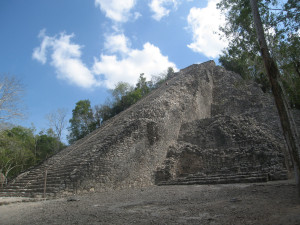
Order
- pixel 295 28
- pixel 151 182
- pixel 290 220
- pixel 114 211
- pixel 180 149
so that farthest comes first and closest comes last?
pixel 180 149 < pixel 151 182 < pixel 295 28 < pixel 114 211 < pixel 290 220

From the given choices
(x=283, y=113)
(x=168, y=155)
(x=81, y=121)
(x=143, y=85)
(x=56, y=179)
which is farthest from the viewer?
(x=143, y=85)

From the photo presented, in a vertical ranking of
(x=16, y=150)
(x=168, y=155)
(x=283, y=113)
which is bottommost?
(x=168, y=155)

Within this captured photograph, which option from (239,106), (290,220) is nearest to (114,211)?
(290,220)

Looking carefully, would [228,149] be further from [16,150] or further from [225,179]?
[16,150]

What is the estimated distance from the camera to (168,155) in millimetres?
10547

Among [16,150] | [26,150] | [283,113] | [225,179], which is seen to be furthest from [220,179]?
[26,150]

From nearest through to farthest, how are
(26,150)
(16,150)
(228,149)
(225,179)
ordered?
(225,179), (228,149), (16,150), (26,150)

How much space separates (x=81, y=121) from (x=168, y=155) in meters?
17.4

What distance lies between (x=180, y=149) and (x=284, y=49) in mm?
6000

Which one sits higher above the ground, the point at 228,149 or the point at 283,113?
the point at 283,113

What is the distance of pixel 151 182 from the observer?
30.4 ft

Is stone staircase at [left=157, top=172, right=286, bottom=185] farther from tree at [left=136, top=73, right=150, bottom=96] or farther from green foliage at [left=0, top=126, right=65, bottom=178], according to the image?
tree at [left=136, top=73, right=150, bottom=96]

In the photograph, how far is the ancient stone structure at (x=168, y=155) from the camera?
762 centimetres

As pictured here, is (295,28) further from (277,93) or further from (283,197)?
(283,197)
